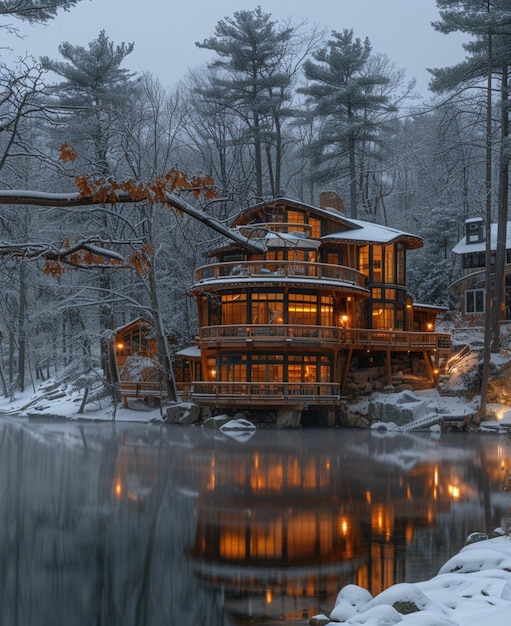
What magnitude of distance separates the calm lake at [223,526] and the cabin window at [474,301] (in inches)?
761

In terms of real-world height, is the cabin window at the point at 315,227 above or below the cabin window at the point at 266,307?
above

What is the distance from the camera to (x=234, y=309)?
36469 millimetres

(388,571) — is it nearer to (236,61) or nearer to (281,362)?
(281,362)

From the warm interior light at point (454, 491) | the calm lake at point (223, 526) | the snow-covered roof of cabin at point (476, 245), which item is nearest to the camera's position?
the calm lake at point (223, 526)

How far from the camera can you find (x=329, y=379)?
3597 cm

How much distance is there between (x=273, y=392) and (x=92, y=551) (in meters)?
23.0

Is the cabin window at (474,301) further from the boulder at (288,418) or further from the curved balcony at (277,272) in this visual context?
the boulder at (288,418)

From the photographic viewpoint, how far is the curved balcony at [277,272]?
115 feet

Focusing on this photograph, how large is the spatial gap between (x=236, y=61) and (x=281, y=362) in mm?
21145

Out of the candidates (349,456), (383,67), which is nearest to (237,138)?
(383,67)

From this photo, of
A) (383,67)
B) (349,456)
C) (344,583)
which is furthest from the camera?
(383,67)

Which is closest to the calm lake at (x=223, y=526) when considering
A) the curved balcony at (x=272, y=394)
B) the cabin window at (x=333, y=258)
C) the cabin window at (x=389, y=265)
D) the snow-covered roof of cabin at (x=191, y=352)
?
the curved balcony at (x=272, y=394)

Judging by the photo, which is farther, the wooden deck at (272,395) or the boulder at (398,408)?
the wooden deck at (272,395)

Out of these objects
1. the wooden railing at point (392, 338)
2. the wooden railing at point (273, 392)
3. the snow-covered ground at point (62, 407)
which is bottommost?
the snow-covered ground at point (62, 407)
